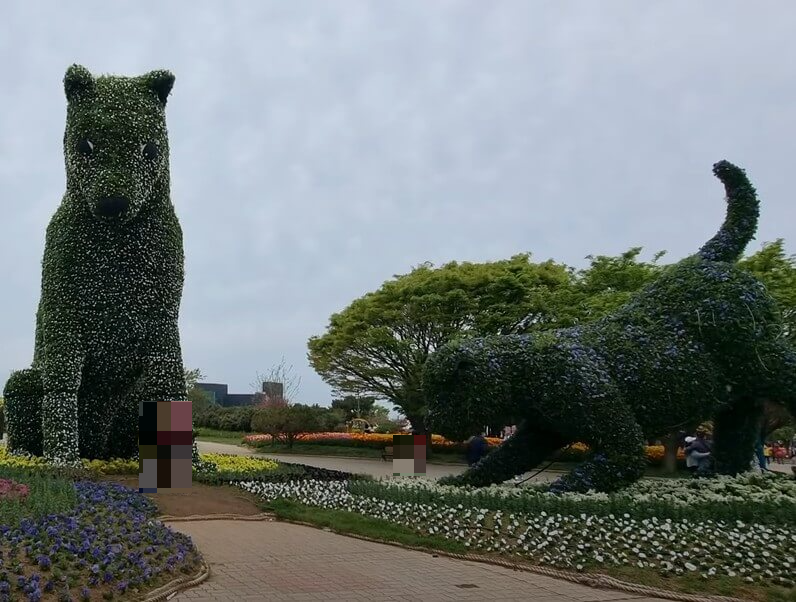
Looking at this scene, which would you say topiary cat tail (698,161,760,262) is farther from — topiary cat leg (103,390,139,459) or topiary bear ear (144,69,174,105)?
topiary cat leg (103,390,139,459)

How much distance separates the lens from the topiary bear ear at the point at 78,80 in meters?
11.9

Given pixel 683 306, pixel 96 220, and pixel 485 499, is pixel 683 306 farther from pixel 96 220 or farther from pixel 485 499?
Result: pixel 96 220

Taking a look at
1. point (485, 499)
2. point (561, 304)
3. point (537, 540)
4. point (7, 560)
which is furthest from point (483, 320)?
point (7, 560)

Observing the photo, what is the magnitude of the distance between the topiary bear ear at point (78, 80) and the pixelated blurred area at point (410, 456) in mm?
8105

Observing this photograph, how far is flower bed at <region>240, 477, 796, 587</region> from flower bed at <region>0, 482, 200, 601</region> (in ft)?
10.5

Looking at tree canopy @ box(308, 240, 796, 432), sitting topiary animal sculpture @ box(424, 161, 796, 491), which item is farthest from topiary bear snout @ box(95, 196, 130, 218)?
tree canopy @ box(308, 240, 796, 432)

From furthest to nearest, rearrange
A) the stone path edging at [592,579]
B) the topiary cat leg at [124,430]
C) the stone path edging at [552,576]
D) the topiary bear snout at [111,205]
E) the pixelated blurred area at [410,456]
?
1. the pixelated blurred area at [410,456]
2. the topiary cat leg at [124,430]
3. the topiary bear snout at [111,205]
4. the stone path edging at [592,579]
5. the stone path edging at [552,576]

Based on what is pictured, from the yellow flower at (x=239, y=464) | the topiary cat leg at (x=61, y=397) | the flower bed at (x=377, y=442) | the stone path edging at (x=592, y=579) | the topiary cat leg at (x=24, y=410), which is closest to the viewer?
the stone path edging at (x=592, y=579)

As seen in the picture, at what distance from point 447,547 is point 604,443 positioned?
125 inches

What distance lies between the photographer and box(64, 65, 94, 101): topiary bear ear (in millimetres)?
11938

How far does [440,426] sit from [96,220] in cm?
666

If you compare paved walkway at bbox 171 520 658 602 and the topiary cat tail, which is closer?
paved walkway at bbox 171 520 658 602

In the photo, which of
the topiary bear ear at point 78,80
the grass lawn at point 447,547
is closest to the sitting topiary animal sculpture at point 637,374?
the grass lawn at point 447,547

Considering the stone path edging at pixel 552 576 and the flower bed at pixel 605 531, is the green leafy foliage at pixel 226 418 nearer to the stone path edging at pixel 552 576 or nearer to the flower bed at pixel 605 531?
the flower bed at pixel 605 531
